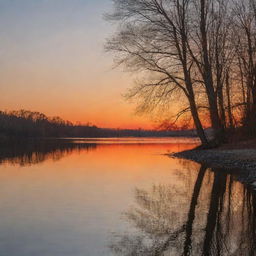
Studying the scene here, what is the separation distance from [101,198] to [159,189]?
2.69 metres

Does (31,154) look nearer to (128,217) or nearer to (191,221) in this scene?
(128,217)

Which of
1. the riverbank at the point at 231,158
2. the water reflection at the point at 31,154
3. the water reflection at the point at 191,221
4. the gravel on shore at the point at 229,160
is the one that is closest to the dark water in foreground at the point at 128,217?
the water reflection at the point at 191,221

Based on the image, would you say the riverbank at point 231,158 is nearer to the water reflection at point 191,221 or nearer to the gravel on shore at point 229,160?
the gravel on shore at point 229,160

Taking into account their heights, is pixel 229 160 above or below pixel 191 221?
above

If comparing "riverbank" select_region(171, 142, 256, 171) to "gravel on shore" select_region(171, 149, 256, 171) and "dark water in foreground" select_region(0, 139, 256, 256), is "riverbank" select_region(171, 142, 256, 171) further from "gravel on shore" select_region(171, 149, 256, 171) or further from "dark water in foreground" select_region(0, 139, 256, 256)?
"dark water in foreground" select_region(0, 139, 256, 256)

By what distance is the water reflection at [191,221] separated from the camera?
22.8 ft

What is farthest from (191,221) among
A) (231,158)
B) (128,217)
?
(231,158)

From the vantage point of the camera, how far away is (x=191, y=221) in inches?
348

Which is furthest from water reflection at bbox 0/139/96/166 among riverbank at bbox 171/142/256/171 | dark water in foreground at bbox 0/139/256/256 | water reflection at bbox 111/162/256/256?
water reflection at bbox 111/162/256/256

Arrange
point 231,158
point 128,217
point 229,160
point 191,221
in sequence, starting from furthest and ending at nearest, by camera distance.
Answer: point 231,158 < point 229,160 < point 128,217 < point 191,221

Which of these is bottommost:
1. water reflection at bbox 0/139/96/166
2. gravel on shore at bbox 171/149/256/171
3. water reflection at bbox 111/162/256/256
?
water reflection at bbox 111/162/256/256

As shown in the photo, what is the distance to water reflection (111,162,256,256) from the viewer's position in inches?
274

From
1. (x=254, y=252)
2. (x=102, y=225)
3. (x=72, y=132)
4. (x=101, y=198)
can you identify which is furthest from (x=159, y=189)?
(x=72, y=132)

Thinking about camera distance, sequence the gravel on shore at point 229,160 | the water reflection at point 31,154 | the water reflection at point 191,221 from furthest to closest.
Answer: the water reflection at point 31,154 → the gravel on shore at point 229,160 → the water reflection at point 191,221
